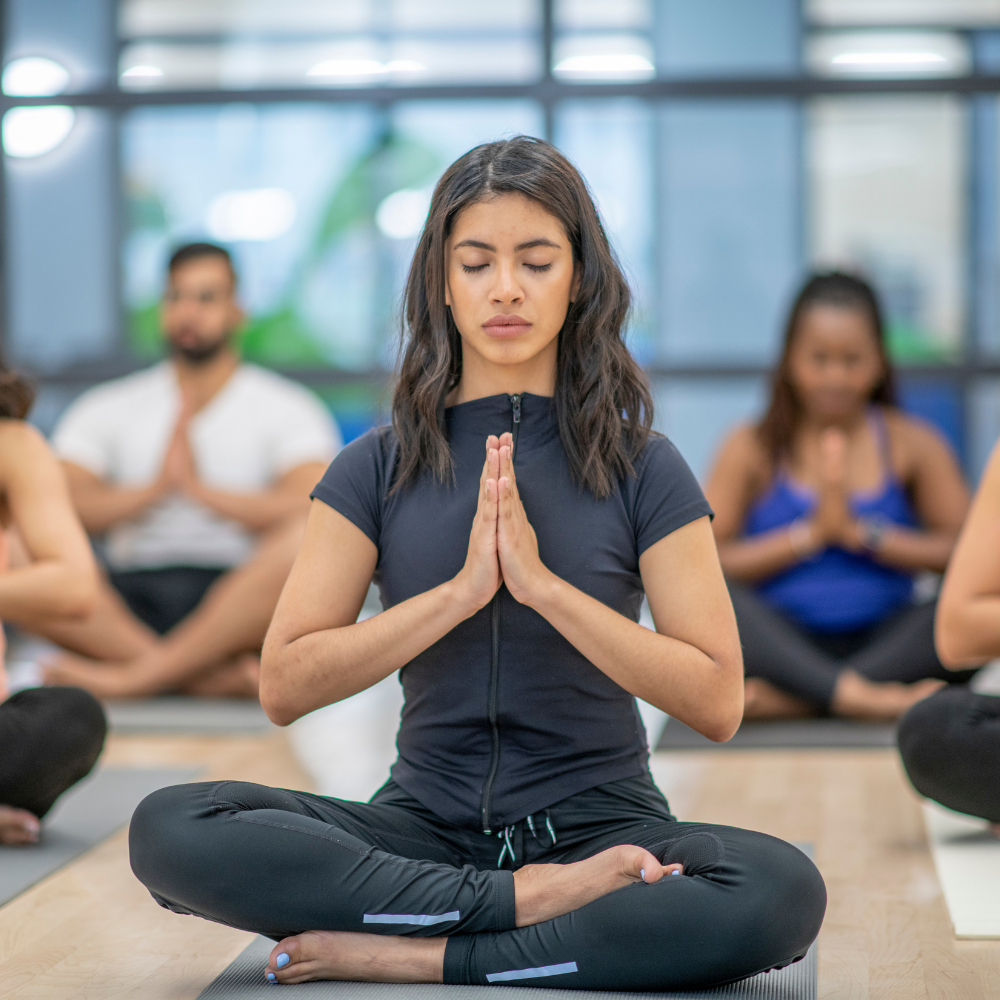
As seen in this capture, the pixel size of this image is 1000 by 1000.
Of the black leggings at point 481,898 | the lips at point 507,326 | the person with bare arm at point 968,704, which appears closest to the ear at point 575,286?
the lips at point 507,326

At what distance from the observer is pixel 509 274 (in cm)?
161

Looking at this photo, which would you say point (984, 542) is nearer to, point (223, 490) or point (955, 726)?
point (955, 726)

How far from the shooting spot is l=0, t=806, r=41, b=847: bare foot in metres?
2.16

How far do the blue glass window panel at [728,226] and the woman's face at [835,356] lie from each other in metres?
1.91

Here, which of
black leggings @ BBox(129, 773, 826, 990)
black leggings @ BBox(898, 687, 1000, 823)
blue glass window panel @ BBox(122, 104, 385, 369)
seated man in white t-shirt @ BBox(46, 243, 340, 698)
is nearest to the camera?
black leggings @ BBox(129, 773, 826, 990)

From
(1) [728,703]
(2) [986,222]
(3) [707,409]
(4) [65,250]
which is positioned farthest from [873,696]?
(4) [65,250]

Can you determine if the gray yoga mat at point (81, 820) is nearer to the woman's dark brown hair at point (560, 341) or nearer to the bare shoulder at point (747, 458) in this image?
the woman's dark brown hair at point (560, 341)

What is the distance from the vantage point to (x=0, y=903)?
6.24 ft

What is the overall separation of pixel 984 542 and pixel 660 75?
11.4ft

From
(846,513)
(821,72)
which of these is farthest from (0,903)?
(821,72)

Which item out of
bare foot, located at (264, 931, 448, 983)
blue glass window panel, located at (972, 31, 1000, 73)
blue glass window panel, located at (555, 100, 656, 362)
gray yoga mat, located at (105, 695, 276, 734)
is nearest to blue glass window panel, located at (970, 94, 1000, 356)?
blue glass window panel, located at (972, 31, 1000, 73)

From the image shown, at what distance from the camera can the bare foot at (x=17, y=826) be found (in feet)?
7.08

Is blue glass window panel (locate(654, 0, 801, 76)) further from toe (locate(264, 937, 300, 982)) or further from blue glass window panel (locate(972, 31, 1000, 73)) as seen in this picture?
toe (locate(264, 937, 300, 982))

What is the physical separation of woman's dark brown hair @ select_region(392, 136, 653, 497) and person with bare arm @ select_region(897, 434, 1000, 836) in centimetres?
68
